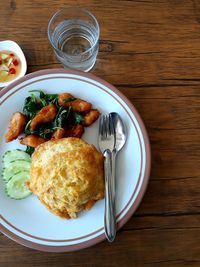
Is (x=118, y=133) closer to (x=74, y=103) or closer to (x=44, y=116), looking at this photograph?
(x=74, y=103)

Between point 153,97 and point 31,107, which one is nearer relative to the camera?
point 31,107

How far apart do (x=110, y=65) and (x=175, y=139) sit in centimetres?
51

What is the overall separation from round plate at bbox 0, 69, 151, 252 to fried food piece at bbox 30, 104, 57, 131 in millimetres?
99

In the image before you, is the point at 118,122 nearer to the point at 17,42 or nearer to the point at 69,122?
the point at 69,122

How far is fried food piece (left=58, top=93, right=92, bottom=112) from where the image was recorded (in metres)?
1.66

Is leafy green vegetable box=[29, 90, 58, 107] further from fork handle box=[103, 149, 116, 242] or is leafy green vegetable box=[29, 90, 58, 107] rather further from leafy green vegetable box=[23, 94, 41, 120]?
fork handle box=[103, 149, 116, 242]

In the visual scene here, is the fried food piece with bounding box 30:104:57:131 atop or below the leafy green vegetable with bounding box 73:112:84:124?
atop

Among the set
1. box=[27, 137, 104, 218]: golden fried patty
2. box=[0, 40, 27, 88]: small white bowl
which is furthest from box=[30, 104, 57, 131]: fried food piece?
box=[0, 40, 27, 88]: small white bowl

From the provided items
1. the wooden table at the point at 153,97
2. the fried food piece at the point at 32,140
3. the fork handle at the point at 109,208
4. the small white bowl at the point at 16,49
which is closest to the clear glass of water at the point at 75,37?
the wooden table at the point at 153,97

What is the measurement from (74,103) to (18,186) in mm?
460

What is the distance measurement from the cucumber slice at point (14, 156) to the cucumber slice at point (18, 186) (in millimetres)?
72

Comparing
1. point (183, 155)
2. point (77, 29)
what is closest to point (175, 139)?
point (183, 155)

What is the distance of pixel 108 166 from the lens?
1.55 m

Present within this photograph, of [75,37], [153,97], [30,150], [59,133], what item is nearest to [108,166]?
[59,133]
